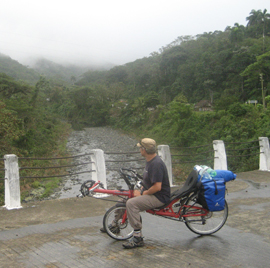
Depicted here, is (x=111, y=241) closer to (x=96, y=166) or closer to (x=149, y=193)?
(x=149, y=193)

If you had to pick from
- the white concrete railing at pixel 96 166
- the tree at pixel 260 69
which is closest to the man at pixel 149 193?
the white concrete railing at pixel 96 166

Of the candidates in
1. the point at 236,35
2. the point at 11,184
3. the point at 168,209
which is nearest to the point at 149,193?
the point at 168,209

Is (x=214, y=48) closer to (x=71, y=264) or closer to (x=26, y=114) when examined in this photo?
(x=26, y=114)

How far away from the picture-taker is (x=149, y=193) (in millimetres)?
4262

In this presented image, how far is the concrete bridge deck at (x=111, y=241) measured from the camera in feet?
12.7

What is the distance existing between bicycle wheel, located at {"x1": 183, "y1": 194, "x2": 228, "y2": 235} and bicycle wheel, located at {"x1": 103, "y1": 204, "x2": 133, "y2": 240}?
0.89 m

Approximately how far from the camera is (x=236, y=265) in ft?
12.3

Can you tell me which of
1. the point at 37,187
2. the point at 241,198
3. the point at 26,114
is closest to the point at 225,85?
the point at 26,114

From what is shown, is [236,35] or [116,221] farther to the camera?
[236,35]

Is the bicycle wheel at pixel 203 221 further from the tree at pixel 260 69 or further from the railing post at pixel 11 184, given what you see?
the tree at pixel 260 69

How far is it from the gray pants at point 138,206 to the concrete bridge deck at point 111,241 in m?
0.37

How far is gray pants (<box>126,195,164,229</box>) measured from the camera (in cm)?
423

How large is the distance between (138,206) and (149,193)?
0.23 meters

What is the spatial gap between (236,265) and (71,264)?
1.93 meters
